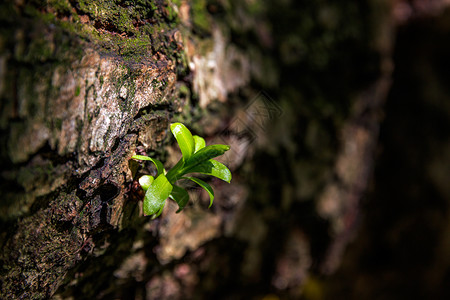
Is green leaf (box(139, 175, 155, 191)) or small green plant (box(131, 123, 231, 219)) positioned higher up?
small green plant (box(131, 123, 231, 219))

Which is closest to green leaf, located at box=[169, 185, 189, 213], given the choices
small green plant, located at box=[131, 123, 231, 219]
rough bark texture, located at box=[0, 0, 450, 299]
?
small green plant, located at box=[131, 123, 231, 219]

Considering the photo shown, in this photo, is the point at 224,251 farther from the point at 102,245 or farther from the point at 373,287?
the point at 373,287

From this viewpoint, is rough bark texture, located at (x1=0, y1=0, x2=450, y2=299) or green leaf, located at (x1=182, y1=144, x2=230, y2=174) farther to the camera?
green leaf, located at (x1=182, y1=144, x2=230, y2=174)

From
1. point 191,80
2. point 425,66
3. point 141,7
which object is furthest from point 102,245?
point 425,66

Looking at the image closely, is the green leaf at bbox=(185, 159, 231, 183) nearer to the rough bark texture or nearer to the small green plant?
the small green plant

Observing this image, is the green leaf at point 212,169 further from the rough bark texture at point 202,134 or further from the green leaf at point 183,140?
the rough bark texture at point 202,134

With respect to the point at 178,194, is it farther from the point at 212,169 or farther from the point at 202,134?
the point at 202,134
